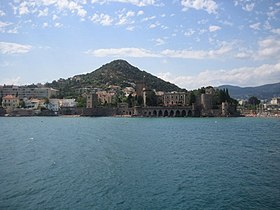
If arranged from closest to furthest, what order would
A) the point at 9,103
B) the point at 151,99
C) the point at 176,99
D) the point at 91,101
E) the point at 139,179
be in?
1. the point at 139,179
2. the point at 151,99
3. the point at 91,101
4. the point at 176,99
5. the point at 9,103

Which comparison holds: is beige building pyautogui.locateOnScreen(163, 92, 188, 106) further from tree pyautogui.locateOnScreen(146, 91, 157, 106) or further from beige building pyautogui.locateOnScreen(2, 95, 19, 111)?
beige building pyautogui.locateOnScreen(2, 95, 19, 111)

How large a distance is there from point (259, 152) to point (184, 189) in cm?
1640

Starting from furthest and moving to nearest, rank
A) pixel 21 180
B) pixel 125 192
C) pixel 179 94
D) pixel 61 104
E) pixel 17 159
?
pixel 61 104 → pixel 179 94 → pixel 17 159 → pixel 21 180 → pixel 125 192

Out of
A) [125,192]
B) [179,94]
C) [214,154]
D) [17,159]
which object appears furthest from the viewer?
[179,94]

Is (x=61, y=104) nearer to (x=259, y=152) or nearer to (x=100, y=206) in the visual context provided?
(x=259, y=152)

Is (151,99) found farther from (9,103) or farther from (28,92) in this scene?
(28,92)

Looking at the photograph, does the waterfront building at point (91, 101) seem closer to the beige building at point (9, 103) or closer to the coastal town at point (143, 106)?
the coastal town at point (143, 106)

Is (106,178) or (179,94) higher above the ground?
(179,94)

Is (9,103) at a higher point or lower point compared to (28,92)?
lower

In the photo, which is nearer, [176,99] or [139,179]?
[139,179]

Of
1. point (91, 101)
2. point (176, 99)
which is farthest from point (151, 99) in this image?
point (91, 101)

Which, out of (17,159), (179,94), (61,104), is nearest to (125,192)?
(17,159)

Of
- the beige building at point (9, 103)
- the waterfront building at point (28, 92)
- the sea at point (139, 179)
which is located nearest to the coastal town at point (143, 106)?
the beige building at point (9, 103)

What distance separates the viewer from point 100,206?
52.6ft
